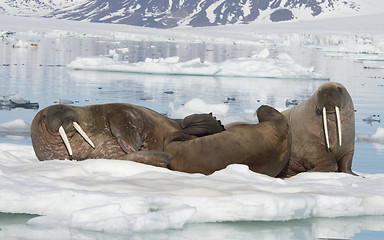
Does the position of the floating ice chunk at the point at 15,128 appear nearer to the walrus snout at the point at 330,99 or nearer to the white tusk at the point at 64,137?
the white tusk at the point at 64,137

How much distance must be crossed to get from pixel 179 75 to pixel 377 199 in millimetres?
18102

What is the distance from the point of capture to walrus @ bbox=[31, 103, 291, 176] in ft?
15.0

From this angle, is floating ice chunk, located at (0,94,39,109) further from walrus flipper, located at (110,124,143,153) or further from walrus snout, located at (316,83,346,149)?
walrus snout, located at (316,83,346,149)

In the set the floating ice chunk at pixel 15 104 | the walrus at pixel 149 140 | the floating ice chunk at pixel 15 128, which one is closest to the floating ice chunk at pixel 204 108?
the floating ice chunk at pixel 15 104

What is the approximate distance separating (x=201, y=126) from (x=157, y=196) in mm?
1499

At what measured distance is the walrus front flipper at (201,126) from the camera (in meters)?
4.83

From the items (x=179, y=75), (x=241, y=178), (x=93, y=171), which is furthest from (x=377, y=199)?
(x=179, y=75)

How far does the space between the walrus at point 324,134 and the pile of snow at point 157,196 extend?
717mm

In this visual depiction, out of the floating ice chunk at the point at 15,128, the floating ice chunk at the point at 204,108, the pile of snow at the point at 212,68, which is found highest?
the floating ice chunk at the point at 15,128

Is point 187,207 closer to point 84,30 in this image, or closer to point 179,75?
point 179,75

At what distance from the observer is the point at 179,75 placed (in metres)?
21.8

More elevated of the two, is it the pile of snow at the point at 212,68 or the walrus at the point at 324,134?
the walrus at the point at 324,134

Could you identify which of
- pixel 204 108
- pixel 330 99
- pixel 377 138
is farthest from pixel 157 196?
pixel 204 108

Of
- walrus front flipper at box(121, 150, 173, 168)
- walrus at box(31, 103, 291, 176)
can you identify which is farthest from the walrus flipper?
walrus front flipper at box(121, 150, 173, 168)
